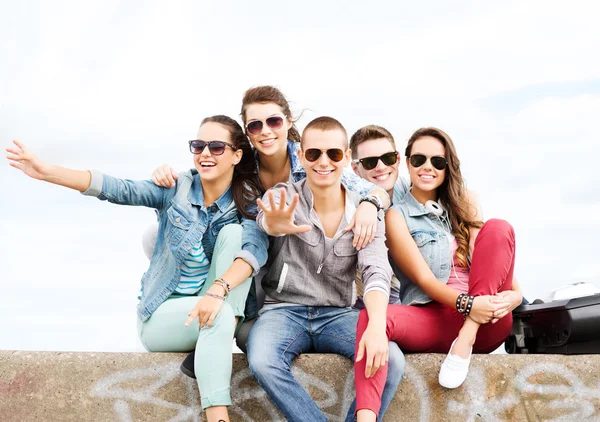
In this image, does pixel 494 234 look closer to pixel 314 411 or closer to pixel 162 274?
pixel 314 411

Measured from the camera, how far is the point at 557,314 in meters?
4.96

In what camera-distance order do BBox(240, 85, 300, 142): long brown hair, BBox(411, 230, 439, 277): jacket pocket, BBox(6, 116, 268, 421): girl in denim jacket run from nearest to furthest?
BBox(6, 116, 268, 421): girl in denim jacket
BBox(411, 230, 439, 277): jacket pocket
BBox(240, 85, 300, 142): long brown hair

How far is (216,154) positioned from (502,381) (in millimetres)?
2445

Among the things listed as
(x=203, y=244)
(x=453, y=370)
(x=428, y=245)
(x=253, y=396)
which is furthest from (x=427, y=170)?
(x=253, y=396)

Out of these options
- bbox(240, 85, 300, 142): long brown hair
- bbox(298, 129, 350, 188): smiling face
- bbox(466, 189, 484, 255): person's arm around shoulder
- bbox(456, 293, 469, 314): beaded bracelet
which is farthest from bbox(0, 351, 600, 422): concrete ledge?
bbox(240, 85, 300, 142): long brown hair

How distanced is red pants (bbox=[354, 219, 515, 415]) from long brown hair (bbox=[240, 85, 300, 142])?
1.66 meters

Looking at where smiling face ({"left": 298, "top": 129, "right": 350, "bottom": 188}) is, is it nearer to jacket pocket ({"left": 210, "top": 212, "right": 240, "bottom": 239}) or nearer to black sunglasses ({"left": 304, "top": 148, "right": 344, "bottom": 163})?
black sunglasses ({"left": 304, "top": 148, "right": 344, "bottom": 163})

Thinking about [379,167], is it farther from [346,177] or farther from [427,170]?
[346,177]

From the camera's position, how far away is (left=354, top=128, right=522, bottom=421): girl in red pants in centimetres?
427

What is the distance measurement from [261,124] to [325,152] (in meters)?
0.81

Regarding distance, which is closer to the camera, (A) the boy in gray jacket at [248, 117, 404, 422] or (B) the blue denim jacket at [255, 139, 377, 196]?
(A) the boy in gray jacket at [248, 117, 404, 422]

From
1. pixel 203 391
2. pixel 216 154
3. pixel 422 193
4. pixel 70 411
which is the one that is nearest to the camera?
pixel 203 391

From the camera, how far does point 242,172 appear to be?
4918mm

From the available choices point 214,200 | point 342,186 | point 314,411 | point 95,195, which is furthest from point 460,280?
point 95,195
